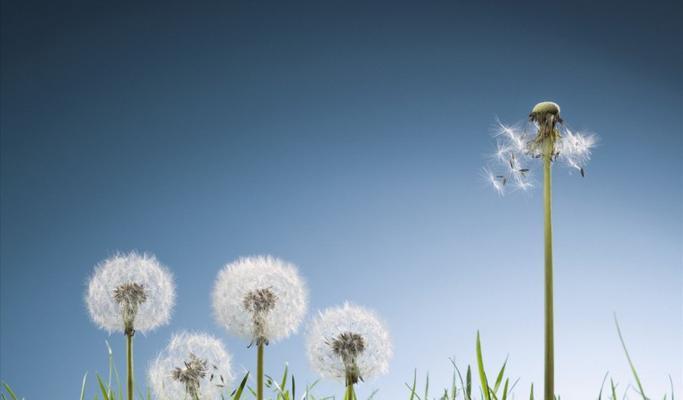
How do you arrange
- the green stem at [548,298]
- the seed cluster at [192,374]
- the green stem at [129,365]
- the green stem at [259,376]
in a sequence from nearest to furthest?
1. the green stem at [548,298]
2. the green stem at [259,376]
3. the green stem at [129,365]
4. the seed cluster at [192,374]

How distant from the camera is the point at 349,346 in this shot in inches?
169

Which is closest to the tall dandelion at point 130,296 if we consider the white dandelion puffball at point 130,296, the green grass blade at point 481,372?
the white dandelion puffball at point 130,296

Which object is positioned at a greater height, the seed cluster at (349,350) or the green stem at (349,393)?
the seed cluster at (349,350)

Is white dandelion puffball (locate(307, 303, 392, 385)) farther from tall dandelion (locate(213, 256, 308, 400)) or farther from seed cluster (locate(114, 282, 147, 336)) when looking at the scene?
seed cluster (locate(114, 282, 147, 336))

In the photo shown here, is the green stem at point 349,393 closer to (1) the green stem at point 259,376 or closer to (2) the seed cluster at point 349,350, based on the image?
(2) the seed cluster at point 349,350

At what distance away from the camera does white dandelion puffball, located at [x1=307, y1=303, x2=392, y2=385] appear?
14.0 ft

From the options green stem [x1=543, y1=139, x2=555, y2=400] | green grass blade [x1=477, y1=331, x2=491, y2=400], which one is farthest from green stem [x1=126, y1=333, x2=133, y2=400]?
green stem [x1=543, y1=139, x2=555, y2=400]

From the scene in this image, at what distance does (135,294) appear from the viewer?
4.61 meters

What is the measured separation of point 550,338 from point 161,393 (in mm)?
2919

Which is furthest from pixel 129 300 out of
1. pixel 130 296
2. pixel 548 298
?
pixel 548 298

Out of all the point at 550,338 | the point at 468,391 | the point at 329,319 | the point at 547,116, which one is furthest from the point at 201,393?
the point at 547,116

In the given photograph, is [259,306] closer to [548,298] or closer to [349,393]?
[349,393]

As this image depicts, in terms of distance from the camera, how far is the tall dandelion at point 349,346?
13.9ft

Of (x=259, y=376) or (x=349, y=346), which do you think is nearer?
(x=259, y=376)
